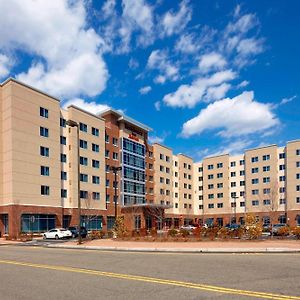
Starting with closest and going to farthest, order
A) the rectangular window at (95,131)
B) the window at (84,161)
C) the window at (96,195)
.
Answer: the window at (84,161) < the window at (96,195) < the rectangular window at (95,131)

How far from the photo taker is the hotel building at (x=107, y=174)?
51.1 m

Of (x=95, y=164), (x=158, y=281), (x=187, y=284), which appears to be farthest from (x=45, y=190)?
(x=187, y=284)

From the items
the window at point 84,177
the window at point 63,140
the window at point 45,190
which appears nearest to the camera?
the window at point 45,190

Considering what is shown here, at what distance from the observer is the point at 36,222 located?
173 ft

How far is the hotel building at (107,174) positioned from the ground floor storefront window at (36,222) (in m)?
0.14

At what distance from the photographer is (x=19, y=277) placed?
38.7 ft

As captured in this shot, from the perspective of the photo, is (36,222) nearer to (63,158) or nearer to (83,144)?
(63,158)

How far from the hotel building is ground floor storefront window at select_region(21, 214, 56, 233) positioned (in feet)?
0.46

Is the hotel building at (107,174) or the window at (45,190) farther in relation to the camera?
the window at (45,190)

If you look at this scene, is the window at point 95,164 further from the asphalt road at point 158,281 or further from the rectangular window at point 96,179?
the asphalt road at point 158,281

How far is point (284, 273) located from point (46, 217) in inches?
1891

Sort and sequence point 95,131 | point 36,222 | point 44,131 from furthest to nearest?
point 95,131 < point 44,131 < point 36,222

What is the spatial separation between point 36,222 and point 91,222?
12143mm

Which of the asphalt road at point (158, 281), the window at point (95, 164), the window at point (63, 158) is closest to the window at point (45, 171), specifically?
the window at point (63, 158)
